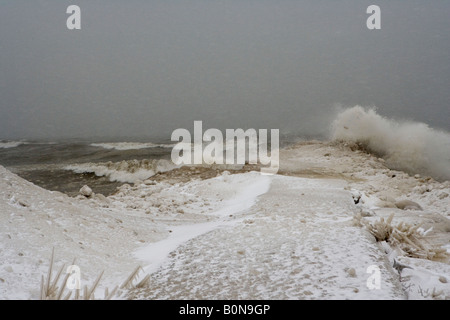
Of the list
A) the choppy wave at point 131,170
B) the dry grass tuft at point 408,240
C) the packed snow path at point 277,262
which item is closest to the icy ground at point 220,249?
the packed snow path at point 277,262

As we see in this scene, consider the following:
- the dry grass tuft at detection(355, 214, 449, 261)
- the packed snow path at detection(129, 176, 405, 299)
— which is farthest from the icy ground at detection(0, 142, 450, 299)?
the dry grass tuft at detection(355, 214, 449, 261)

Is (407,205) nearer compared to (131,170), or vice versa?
(407,205)

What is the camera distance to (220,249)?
3.50m

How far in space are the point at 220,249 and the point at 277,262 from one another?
660mm

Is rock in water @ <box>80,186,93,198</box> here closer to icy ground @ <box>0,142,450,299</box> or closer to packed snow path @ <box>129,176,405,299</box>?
icy ground @ <box>0,142,450,299</box>

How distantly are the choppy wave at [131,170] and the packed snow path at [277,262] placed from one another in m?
8.66

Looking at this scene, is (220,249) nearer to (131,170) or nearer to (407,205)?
(407,205)

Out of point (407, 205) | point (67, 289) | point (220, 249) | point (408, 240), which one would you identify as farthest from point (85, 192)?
point (407, 205)

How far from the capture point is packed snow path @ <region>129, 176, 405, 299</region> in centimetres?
254

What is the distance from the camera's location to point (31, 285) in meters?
2.41

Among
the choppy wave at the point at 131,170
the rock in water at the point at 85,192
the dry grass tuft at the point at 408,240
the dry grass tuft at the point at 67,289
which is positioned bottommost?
the choppy wave at the point at 131,170

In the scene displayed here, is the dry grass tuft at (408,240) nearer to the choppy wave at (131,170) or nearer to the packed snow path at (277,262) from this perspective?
the packed snow path at (277,262)

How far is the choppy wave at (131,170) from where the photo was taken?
12594 mm
